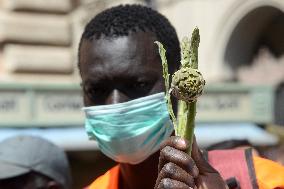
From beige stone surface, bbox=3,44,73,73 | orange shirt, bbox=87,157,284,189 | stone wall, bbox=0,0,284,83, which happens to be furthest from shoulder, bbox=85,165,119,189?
beige stone surface, bbox=3,44,73,73

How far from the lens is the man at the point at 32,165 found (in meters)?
3.39

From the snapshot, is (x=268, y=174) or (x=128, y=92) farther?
(x=128, y=92)

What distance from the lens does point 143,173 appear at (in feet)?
8.45

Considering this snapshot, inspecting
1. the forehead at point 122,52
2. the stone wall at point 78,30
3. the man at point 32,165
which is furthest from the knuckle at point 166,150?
the stone wall at point 78,30

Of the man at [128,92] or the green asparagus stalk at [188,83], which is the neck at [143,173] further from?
the green asparagus stalk at [188,83]

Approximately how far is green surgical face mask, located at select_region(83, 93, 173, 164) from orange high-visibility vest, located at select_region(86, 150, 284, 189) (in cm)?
17

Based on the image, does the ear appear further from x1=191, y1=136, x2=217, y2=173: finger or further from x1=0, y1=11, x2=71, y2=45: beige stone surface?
x1=0, y1=11, x2=71, y2=45: beige stone surface

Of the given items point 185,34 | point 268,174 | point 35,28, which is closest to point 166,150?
point 268,174

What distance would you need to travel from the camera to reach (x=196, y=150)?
1934 millimetres

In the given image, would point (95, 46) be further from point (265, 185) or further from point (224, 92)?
point (224, 92)

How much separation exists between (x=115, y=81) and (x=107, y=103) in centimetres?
7

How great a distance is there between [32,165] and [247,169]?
1.29m

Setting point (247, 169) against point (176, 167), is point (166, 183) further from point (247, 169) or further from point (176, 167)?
point (247, 169)

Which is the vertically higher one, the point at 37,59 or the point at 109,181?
the point at 109,181
